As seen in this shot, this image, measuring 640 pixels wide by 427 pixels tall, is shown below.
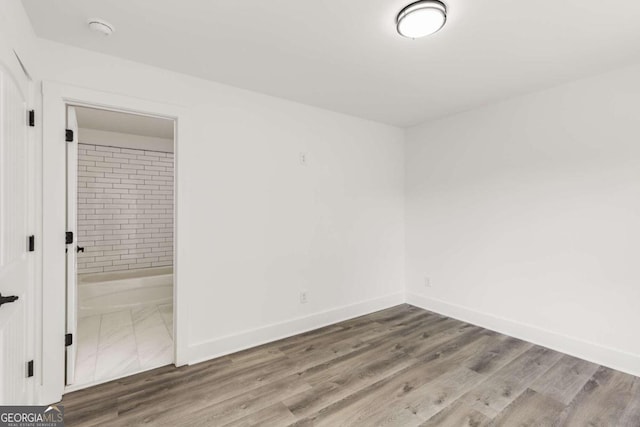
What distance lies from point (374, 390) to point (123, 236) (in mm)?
4569

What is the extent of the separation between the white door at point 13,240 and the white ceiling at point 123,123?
2148 millimetres

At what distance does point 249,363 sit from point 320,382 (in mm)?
686

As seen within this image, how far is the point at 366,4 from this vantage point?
5.62ft

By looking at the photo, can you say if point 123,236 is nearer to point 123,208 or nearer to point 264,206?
point 123,208

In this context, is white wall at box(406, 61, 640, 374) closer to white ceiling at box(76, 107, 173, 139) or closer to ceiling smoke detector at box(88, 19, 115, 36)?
ceiling smoke detector at box(88, 19, 115, 36)

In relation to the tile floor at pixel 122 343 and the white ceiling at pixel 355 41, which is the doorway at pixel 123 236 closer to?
the tile floor at pixel 122 343

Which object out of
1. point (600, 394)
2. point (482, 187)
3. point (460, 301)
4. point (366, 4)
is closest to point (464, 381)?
point (600, 394)

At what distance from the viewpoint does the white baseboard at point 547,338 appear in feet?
8.13

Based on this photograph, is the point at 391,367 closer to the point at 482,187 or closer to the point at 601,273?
the point at 601,273

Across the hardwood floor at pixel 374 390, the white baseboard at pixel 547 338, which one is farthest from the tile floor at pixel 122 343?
the white baseboard at pixel 547 338

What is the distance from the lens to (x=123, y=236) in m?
4.87
